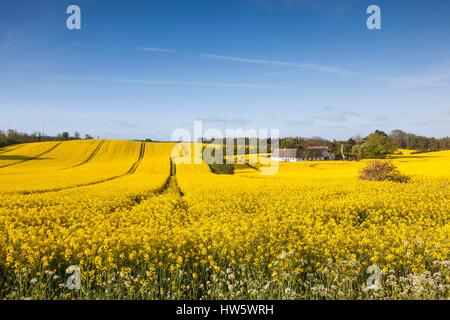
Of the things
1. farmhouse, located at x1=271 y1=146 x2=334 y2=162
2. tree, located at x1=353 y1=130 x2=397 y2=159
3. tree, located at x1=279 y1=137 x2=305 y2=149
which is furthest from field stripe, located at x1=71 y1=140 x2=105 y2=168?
tree, located at x1=353 y1=130 x2=397 y2=159

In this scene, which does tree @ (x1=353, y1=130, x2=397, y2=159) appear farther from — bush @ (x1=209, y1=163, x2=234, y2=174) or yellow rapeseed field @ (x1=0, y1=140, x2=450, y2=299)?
yellow rapeseed field @ (x1=0, y1=140, x2=450, y2=299)

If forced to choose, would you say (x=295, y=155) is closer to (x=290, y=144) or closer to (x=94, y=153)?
(x=290, y=144)

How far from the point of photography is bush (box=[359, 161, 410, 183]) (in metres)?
30.1

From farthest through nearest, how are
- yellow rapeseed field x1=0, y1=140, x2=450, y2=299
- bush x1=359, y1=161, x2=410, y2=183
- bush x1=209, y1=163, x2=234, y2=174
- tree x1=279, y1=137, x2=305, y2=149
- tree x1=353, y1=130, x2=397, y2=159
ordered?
1. tree x1=279, y1=137, x2=305, y2=149
2. tree x1=353, y1=130, x2=397, y2=159
3. bush x1=209, y1=163, x2=234, y2=174
4. bush x1=359, y1=161, x2=410, y2=183
5. yellow rapeseed field x1=0, y1=140, x2=450, y2=299

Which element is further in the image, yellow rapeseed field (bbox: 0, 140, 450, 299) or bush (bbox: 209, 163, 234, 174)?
bush (bbox: 209, 163, 234, 174)

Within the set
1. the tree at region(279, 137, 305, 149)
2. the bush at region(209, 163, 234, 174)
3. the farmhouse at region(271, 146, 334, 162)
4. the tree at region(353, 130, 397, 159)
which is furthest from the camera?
the tree at region(279, 137, 305, 149)

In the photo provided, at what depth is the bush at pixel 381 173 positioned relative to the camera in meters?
30.1

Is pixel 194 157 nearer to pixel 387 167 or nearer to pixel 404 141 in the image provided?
pixel 387 167

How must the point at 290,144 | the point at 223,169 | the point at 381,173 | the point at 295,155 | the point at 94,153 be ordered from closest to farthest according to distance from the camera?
the point at 381,173 → the point at 223,169 → the point at 94,153 → the point at 295,155 → the point at 290,144

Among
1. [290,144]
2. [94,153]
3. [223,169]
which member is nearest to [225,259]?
[223,169]

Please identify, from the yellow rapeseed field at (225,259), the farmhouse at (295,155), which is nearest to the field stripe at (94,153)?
the farmhouse at (295,155)

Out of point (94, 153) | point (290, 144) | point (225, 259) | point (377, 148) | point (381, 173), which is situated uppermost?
point (290, 144)

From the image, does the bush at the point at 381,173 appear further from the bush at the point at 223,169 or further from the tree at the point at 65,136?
the tree at the point at 65,136

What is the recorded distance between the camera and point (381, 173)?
3050cm
